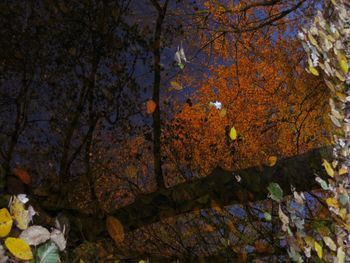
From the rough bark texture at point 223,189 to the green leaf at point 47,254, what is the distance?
231cm

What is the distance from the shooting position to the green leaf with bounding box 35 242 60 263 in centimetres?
202

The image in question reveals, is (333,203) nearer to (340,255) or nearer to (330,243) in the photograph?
(330,243)

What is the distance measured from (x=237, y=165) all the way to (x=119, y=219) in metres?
11.3

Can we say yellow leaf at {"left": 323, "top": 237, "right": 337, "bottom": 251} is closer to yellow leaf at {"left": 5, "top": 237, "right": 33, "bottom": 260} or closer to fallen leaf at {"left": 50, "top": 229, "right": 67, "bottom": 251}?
fallen leaf at {"left": 50, "top": 229, "right": 67, "bottom": 251}

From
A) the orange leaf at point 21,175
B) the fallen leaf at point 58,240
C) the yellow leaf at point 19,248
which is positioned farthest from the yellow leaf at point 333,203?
the yellow leaf at point 19,248

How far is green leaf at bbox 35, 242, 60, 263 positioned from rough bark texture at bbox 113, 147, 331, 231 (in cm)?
231

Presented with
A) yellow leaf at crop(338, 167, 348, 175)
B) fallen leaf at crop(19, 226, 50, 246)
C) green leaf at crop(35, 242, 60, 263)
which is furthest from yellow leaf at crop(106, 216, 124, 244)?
yellow leaf at crop(338, 167, 348, 175)

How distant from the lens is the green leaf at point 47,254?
6.62 ft

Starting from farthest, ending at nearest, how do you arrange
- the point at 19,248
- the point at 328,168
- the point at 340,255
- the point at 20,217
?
the point at 340,255 < the point at 328,168 < the point at 20,217 < the point at 19,248

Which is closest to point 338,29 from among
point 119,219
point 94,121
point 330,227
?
point 330,227

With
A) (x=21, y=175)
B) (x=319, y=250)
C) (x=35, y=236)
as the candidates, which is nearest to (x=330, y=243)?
(x=319, y=250)

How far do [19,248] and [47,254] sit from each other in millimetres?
342

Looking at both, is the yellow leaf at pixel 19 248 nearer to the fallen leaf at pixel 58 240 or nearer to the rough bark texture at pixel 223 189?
the fallen leaf at pixel 58 240

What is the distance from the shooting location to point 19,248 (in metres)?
2.31
